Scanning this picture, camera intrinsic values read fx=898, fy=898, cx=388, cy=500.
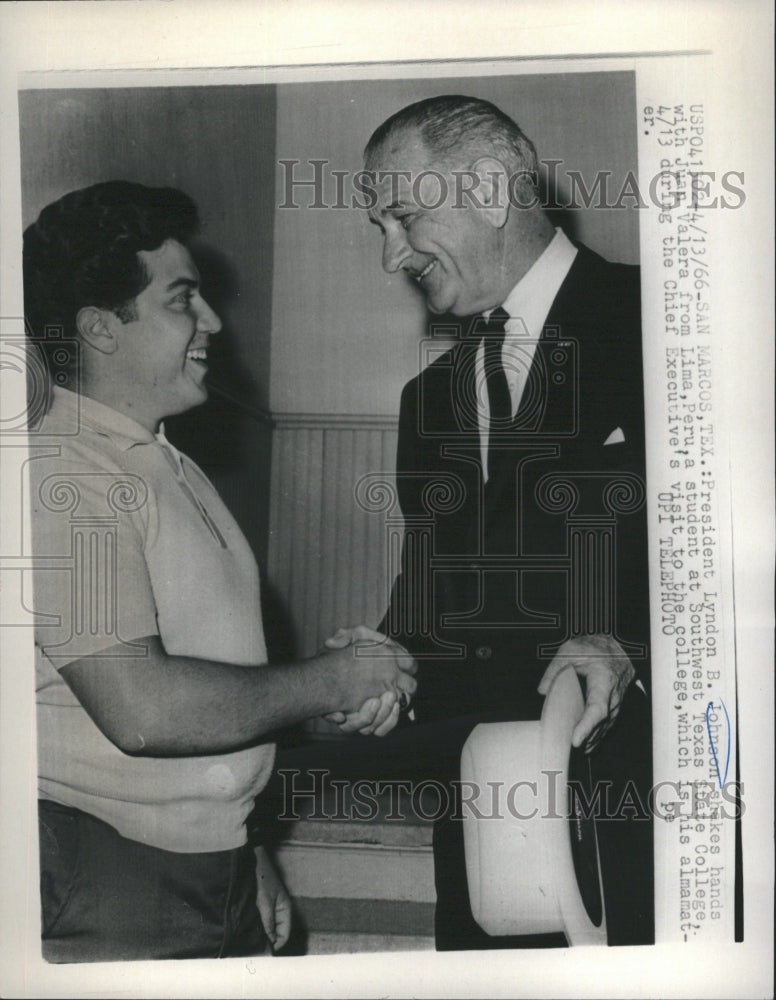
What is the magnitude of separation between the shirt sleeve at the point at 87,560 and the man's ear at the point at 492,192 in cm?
60

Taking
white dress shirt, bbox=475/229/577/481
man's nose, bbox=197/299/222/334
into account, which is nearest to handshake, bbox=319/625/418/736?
white dress shirt, bbox=475/229/577/481

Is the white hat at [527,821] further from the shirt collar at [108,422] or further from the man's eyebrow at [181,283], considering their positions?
the man's eyebrow at [181,283]

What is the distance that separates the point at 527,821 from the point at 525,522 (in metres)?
0.41

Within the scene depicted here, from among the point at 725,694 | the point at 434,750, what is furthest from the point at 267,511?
the point at 725,694

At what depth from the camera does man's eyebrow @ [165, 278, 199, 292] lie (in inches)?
48.5

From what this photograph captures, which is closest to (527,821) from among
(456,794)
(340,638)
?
(456,794)

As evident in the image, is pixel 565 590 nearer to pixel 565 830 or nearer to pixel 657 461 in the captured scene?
pixel 657 461

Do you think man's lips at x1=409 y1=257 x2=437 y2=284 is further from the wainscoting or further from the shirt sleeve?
the shirt sleeve

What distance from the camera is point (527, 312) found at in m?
1.25

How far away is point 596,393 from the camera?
1.25m

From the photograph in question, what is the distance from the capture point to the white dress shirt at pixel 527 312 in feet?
4.09

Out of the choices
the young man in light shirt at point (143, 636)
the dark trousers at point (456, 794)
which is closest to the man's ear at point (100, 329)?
the young man in light shirt at point (143, 636)

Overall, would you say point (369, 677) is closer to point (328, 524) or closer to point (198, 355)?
point (328, 524)

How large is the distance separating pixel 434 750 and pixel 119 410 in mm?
636
